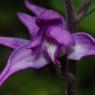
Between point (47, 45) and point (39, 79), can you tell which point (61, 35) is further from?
point (39, 79)

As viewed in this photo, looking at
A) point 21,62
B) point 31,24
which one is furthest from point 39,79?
point 21,62

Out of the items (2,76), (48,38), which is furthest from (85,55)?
(2,76)

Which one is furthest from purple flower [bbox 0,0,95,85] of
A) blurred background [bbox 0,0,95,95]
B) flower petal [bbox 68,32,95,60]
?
blurred background [bbox 0,0,95,95]

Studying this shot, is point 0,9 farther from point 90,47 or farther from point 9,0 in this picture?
point 90,47

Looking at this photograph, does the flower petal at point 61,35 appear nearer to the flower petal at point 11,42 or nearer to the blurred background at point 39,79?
the flower petal at point 11,42

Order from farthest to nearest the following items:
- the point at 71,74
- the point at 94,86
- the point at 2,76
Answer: the point at 94,86 → the point at 71,74 → the point at 2,76

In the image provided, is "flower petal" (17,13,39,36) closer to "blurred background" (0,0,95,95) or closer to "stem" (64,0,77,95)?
"stem" (64,0,77,95)
